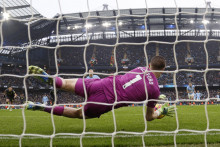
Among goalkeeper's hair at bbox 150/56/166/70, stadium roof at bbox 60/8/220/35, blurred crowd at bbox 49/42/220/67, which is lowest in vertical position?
blurred crowd at bbox 49/42/220/67

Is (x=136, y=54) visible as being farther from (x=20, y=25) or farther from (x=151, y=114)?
(x=151, y=114)

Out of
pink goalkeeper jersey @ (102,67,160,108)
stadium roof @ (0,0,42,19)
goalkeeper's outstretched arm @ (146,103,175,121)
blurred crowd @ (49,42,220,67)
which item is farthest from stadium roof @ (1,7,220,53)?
pink goalkeeper jersey @ (102,67,160,108)

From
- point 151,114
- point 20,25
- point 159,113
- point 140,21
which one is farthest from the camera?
point 140,21

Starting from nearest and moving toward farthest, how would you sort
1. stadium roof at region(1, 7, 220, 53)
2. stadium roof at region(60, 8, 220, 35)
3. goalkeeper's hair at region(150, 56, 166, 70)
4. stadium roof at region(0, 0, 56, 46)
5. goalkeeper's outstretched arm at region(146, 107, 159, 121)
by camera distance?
1. goalkeeper's hair at region(150, 56, 166, 70)
2. goalkeeper's outstretched arm at region(146, 107, 159, 121)
3. stadium roof at region(0, 0, 56, 46)
4. stadium roof at region(1, 7, 220, 53)
5. stadium roof at region(60, 8, 220, 35)

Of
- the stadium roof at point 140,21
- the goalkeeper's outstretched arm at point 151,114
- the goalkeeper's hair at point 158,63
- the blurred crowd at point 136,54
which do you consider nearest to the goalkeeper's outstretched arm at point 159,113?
the goalkeeper's outstretched arm at point 151,114

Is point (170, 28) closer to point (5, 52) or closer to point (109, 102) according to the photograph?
point (5, 52)

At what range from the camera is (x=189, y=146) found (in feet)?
9.82

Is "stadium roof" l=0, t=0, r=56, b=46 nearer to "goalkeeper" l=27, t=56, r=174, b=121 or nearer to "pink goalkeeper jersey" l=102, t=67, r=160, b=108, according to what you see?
"goalkeeper" l=27, t=56, r=174, b=121

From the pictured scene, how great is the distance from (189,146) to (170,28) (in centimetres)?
3174

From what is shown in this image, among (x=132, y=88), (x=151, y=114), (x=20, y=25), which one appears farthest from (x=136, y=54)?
(x=132, y=88)

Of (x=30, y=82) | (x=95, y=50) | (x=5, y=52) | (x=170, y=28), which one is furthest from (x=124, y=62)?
(x=5, y=52)

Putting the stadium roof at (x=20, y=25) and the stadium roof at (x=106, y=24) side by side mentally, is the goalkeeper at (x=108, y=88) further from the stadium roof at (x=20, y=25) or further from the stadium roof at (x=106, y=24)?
the stadium roof at (x=106, y=24)

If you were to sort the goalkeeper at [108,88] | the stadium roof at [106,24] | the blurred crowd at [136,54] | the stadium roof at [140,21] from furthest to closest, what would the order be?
1. the blurred crowd at [136,54]
2. the stadium roof at [140,21]
3. the stadium roof at [106,24]
4. the goalkeeper at [108,88]

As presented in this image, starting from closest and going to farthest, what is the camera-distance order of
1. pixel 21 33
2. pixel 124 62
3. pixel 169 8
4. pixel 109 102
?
pixel 109 102 → pixel 21 33 → pixel 169 8 → pixel 124 62
